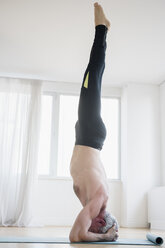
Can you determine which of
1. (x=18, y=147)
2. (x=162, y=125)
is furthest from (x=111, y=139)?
(x=18, y=147)

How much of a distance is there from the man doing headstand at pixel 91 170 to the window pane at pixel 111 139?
390cm

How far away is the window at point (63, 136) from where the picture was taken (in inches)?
256

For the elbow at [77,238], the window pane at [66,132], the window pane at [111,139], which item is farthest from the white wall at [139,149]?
the elbow at [77,238]

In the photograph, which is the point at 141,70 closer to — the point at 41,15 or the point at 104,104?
the point at 104,104

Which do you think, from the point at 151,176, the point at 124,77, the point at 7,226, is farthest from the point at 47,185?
the point at 124,77

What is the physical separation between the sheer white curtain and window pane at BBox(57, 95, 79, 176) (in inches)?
21.5

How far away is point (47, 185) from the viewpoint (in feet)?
20.8

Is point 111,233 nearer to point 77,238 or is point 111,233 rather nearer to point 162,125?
point 77,238

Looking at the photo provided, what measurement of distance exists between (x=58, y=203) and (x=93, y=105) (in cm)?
388

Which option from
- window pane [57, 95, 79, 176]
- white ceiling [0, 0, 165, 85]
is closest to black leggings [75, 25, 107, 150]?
white ceiling [0, 0, 165, 85]

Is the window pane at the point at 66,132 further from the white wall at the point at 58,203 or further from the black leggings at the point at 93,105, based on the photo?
the black leggings at the point at 93,105

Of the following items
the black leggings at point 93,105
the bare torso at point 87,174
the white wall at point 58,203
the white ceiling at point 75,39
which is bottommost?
the white wall at point 58,203

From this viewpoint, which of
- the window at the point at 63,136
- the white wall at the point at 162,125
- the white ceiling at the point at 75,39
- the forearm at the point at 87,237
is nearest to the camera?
the forearm at the point at 87,237

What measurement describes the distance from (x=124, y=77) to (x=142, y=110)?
0.74 metres
